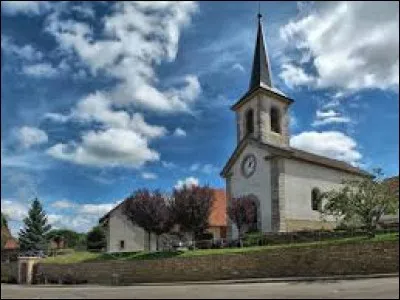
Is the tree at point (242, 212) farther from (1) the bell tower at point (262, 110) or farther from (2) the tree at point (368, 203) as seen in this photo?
(2) the tree at point (368, 203)

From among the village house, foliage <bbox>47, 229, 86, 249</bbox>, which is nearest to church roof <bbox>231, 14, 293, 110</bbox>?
the village house

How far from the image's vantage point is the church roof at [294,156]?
35.8m

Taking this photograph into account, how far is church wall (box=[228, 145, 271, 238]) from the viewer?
35.9 meters

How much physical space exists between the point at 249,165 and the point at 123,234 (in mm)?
13341

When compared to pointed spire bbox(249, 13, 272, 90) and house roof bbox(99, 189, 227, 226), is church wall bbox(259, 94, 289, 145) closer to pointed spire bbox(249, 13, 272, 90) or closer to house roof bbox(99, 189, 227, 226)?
pointed spire bbox(249, 13, 272, 90)

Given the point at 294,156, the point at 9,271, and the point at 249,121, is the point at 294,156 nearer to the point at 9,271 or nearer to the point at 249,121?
the point at 249,121

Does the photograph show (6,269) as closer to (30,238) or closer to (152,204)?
(30,238)

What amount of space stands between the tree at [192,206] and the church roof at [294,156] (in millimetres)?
5197

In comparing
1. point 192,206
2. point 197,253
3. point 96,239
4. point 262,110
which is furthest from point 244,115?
point 96,239

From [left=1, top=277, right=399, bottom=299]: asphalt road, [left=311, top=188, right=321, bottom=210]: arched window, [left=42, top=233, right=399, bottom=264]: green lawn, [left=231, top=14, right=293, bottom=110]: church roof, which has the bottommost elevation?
[left=1, top=277, right=399, bottom=299]: asphalt road

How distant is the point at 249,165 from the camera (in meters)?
38.2

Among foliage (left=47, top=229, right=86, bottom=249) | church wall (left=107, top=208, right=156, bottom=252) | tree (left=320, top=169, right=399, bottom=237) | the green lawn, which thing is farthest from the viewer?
foliage (left=47, top=229, right=86, bottom=249)

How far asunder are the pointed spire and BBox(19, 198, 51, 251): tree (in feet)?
80.1

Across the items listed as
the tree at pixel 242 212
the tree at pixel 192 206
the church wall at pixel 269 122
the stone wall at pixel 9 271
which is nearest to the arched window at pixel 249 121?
the church wall at pixel 269 122
